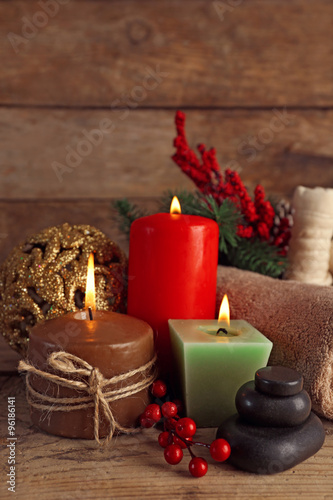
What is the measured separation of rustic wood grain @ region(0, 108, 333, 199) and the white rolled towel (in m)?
0.53

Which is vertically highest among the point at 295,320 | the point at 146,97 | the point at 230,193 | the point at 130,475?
the point at 146,97

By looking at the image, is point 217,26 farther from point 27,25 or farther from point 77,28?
point 27,25

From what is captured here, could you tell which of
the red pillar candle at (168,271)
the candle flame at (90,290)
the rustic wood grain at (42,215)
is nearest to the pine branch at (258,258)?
the red pillar candle at (168,271)

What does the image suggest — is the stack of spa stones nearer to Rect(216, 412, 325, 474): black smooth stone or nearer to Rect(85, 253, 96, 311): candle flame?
Rect(216, 412, 325, 474): black smooth stone

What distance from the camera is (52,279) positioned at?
652 millimetres

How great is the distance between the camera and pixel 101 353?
512mm

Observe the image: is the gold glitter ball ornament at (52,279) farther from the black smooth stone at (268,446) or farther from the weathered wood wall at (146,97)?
the weathered wood wall at (146,97)

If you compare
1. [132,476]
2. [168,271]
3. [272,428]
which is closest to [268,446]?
[272,428]

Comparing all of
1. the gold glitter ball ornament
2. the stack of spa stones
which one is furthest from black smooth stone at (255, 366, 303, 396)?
the gold glitter ball ornament

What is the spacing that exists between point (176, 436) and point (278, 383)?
118 mm

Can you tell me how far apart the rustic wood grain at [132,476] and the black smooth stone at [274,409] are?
0.15 feet

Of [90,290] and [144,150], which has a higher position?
[144,150]

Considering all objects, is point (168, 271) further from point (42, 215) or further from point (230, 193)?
point (42, 215)

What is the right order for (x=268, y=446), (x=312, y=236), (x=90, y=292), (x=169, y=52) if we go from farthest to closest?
(x=169, y=52) < (x=312, y=236) < (x=90, y=292) < (x=268, y=446)
